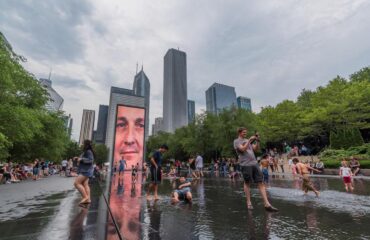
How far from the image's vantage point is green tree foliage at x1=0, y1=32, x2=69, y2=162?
1406cm

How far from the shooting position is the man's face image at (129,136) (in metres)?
48.9

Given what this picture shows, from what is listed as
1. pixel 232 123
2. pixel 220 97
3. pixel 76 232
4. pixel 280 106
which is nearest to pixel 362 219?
pixel 76 232

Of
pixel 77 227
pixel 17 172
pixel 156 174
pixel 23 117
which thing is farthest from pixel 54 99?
pixel 77 227

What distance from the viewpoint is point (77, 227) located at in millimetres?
4082

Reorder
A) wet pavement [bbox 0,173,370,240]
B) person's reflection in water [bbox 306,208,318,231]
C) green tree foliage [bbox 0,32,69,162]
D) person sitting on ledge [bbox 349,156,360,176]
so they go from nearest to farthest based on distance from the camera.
A: 1. wet pavement [bbox 0,173,370,240]
2. person's reflection in water [bbox 306,208,318,231]
3. green tree foliage [bbox 0,32,69,162]
4. person sitting on ledge [bbox 349,156,360,176]

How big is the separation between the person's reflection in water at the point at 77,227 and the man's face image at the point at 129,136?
146 ft

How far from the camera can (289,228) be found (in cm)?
376

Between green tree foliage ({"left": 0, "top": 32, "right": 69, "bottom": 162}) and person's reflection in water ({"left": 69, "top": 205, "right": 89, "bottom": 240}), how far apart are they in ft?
26.8

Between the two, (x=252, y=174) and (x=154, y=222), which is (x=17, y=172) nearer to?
(x=154, y=222)

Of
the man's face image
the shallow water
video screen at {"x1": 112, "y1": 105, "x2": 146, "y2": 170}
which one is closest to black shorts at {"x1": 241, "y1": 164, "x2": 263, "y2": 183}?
the shallow water

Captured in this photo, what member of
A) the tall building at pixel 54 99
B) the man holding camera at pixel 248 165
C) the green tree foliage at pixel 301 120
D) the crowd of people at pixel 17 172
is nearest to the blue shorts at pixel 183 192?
the man holding camera at pixel 248 165

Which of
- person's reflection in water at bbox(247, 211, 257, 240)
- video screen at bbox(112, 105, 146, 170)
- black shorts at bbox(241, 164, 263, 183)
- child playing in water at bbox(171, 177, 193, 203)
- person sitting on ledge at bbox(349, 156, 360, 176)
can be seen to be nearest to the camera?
person's reflection in water at bbox(247, 211, 257, 240)

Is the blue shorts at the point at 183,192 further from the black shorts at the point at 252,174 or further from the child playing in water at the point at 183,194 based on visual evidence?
the black shorts at the point at 252,174

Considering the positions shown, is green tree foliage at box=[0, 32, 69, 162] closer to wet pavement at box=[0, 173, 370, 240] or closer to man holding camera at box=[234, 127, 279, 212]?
wet pavement at box=[0, 173, 370, 240]
